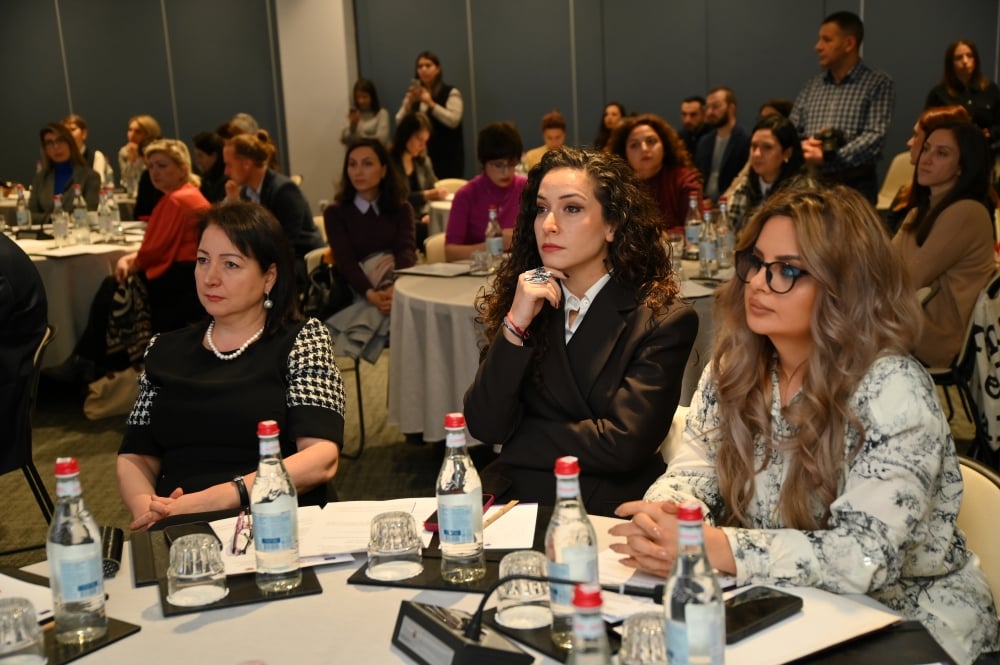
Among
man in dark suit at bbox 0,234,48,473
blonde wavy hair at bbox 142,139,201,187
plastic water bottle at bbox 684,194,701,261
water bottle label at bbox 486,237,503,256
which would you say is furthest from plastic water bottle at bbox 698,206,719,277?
blonde wavy hair at bbox 142,139,201,187

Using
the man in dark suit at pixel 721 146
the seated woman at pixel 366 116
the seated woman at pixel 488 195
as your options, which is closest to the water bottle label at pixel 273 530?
the seated woman at pixel 488 195

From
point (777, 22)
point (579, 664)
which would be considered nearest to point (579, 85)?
point (777, 22)

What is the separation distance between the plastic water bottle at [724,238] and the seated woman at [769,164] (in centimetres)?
31

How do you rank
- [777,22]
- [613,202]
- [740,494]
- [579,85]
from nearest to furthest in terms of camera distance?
1. [740,494]
2. [613,202]
3. [777,22]
4. [579,85]

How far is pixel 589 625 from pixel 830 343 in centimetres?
92

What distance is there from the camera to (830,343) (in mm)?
1987

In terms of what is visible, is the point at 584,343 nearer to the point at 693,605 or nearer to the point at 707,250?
the point at 693,605

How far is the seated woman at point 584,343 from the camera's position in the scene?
8.57 feet

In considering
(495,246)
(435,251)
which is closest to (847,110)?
(435,251)

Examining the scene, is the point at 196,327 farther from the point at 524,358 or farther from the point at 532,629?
the point at 532,629

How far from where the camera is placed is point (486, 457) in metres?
4.91

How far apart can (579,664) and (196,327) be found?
70.3 inches

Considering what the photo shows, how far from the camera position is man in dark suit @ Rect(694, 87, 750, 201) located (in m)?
8.26

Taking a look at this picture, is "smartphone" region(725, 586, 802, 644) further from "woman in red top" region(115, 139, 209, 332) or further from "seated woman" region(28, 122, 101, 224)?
"seated woman" region(28, 122, 101, 224)
